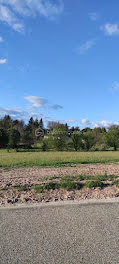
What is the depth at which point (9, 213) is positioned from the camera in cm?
Result: 434

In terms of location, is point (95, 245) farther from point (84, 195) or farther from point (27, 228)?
point (84, 195)

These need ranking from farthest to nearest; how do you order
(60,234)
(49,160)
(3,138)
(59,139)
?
(3,138) < (59,139) < (49,160) < (60,234)

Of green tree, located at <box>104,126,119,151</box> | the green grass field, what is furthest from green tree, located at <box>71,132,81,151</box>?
the green grass field

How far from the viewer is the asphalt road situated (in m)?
2.83

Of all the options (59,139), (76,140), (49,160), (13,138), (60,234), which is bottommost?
(60,234)

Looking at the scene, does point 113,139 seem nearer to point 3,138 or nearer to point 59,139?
point 59,139

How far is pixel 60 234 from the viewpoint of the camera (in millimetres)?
3453

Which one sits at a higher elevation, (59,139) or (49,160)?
(59,139)

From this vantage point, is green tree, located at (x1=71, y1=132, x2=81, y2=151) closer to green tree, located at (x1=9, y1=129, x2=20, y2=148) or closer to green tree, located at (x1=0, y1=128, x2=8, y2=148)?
green tree, located at (x1=9, y1=129, x2=20, y2=148)

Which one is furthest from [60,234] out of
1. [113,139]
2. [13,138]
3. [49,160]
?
[113,139]

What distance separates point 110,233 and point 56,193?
2.58 meters

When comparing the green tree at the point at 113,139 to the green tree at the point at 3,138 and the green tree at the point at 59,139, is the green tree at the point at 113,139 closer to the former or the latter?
the green tree at the point at 59,139

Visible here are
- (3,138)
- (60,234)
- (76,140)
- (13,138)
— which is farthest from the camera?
(3,138)

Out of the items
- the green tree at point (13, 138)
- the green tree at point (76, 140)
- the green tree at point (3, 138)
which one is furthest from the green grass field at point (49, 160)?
the green tree at point (3, 138)
